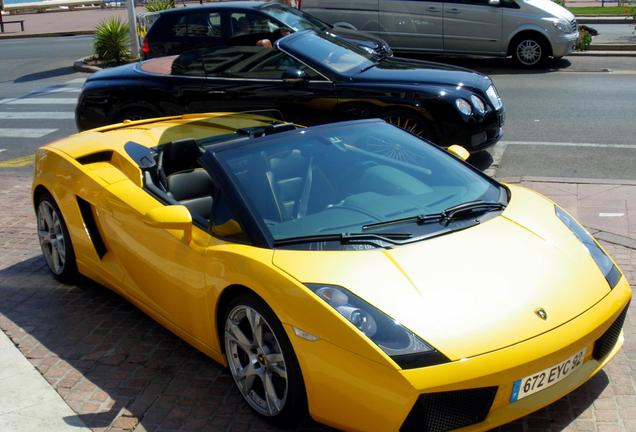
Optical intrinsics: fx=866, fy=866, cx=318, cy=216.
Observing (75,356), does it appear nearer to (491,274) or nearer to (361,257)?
(361,257)

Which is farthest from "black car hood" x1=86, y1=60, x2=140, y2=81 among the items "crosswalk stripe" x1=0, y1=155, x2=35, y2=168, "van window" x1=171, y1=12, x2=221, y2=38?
"van window" x1=171, y1=12, x2=221, y2=38

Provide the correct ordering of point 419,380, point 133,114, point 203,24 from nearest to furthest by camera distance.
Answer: point 419,380, point 133,114, point 203,24

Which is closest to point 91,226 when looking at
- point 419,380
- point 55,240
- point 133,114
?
point 55,240

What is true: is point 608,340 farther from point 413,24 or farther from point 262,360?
point 413,24

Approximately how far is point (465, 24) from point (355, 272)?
13.0 metres

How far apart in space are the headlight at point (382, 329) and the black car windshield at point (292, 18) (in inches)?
385

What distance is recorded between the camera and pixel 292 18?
535 inches

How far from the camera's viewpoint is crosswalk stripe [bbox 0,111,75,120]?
13500mm

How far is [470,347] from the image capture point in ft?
11.5

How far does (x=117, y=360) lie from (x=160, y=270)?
0.59 m

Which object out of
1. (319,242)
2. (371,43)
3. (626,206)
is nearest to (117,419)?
(319,242)

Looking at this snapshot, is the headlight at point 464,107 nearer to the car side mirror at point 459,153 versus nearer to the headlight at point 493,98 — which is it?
the headlight at point 493,98

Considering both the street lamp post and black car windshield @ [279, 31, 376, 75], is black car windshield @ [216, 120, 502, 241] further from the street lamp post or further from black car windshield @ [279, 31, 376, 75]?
the street lamp post

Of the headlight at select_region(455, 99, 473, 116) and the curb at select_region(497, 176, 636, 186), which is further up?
the headlight at select_region(455, 99, 473, 116)
